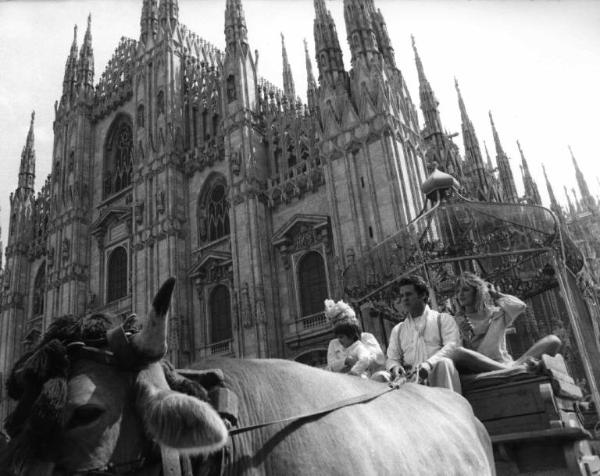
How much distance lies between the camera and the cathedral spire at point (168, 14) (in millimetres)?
27047

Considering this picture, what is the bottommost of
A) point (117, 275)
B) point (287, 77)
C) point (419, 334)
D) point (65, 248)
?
point (419, 334)

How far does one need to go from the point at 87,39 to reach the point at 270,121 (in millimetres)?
17607

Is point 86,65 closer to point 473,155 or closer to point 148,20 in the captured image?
point 148,20

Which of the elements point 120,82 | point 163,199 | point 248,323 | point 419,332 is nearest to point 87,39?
point 120,82

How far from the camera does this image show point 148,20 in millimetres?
27641

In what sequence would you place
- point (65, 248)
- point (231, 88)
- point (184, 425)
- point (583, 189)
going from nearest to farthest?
point (184, 425)
point (231, 88)
point (65, 248)
point (583, 189)

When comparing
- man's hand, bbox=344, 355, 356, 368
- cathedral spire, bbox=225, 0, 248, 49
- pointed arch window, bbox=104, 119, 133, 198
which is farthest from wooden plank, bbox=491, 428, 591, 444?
pointed arch window, bbox=104, 119, 133, 198

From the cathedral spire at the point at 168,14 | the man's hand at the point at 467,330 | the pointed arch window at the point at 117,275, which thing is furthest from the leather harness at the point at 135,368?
the cathedral spire at the point at 168,14

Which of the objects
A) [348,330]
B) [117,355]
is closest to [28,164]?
[348,330]

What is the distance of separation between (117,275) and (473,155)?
1861 centimetres

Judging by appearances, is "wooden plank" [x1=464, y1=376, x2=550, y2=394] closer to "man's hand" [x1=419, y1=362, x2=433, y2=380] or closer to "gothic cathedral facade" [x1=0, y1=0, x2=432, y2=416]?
"man's hand" [x1=419, y1=362, x2=433, y2=380]

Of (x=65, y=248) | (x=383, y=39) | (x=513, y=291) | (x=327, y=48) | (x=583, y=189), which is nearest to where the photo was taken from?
(x=513, y=291)

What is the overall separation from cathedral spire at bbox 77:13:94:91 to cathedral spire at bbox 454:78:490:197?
834 inches

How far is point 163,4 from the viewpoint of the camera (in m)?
27.3
